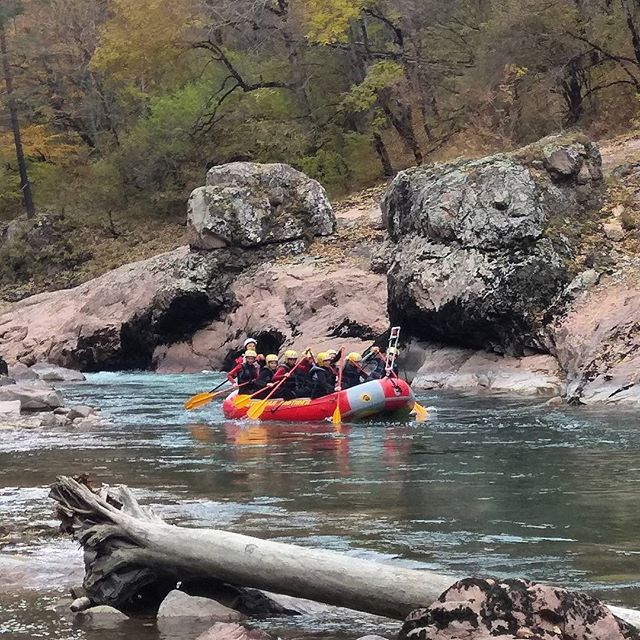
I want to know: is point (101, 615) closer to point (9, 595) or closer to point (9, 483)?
point (9, 595)

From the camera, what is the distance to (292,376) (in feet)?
58.6

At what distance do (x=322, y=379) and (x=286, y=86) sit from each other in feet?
70.1

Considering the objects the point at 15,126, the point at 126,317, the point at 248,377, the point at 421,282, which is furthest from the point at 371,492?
the point at 15,126

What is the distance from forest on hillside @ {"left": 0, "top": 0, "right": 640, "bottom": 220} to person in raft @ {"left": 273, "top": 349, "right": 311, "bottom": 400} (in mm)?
12063

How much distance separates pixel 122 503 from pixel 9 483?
5.08 meters

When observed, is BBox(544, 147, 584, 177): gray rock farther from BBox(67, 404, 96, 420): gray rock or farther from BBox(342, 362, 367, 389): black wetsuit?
BBox(67, 404, 96, 420): gray rock

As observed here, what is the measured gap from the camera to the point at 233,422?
17.4 metres

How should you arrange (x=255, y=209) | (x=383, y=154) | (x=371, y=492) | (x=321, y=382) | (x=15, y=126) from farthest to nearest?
1. (x=15, y=126)
2. (x=383, y=154)
3. (x=255, y=209)
4. (x=321, y=382)
5. (x=371, y=492)

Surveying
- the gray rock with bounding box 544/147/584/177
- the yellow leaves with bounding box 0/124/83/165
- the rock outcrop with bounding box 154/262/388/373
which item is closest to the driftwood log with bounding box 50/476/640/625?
the rock outcrop with bounding box 154/262/388/373

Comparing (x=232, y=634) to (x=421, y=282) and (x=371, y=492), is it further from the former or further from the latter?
(x=421, y=282)

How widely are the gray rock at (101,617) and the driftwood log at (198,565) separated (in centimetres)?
9

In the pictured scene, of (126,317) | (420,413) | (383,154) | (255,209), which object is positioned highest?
(383,154)

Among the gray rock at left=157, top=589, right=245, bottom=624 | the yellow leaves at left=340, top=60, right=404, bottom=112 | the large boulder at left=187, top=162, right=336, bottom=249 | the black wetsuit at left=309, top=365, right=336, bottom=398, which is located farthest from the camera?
the yellow leaves at left=340, top=60, right=404, bottom=112

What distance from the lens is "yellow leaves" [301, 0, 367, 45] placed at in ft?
108
